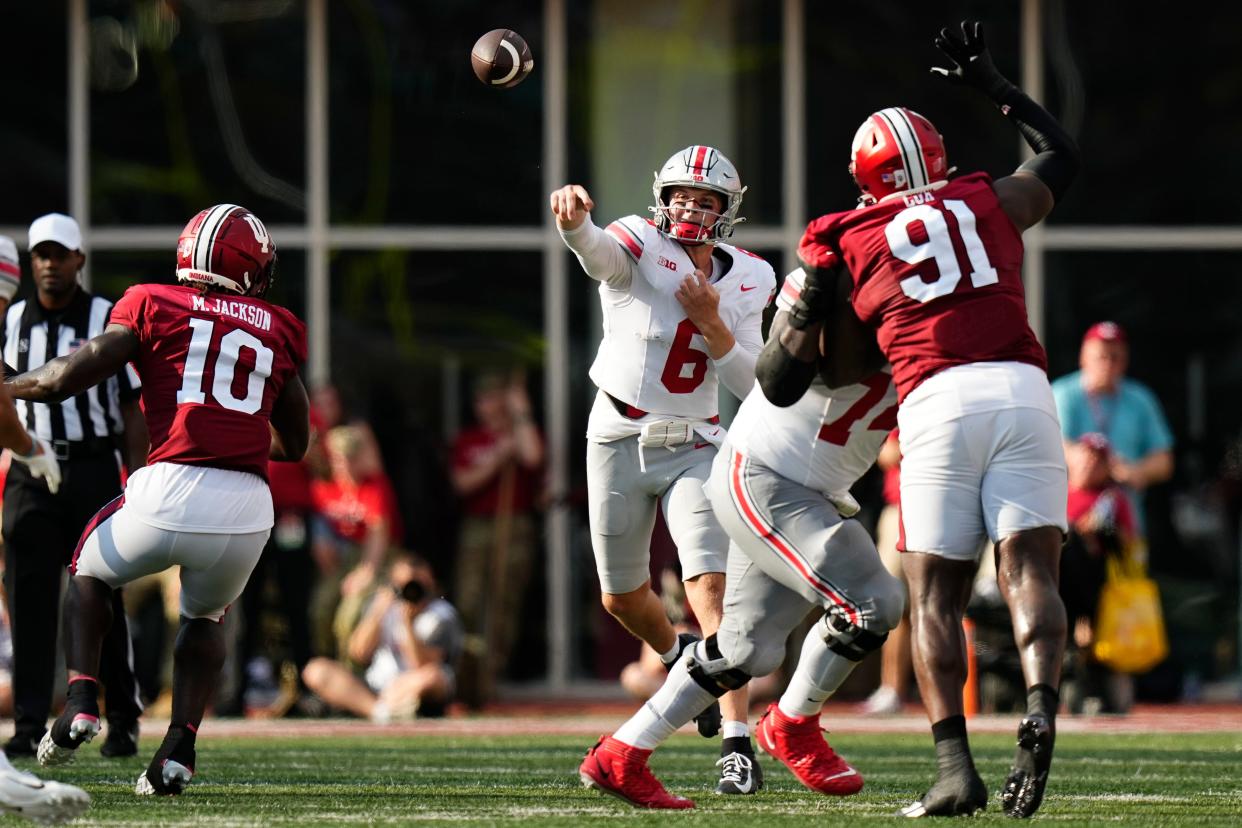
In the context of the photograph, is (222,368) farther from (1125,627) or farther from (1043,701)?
(1125,627)

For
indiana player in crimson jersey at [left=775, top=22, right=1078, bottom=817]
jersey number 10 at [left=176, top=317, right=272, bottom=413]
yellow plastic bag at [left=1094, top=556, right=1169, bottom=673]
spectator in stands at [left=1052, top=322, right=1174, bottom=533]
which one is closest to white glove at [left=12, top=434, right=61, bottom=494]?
jersey number 10 at [left=176, top=317, right=272, bottom=413]

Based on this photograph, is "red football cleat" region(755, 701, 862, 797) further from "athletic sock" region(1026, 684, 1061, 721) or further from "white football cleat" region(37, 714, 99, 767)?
"white football cleat" region(37, 714, 99, 767)

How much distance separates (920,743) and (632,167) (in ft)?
17.1

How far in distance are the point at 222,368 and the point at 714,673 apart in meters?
1.73

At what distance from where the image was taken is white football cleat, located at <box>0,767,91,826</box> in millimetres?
4730

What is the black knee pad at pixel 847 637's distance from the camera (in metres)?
5.77

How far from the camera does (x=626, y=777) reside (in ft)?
19.6

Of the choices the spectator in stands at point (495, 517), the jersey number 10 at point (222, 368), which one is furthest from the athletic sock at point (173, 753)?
the spectator in stands at point (495, 517)

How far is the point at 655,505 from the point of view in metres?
7.12

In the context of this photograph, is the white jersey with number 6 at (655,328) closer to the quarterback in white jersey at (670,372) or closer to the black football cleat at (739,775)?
the quarterback in white jersey at (670,372)

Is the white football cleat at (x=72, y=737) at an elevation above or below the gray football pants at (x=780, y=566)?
below

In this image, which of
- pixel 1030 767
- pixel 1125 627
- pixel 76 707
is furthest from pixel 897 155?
pixel 1125 627

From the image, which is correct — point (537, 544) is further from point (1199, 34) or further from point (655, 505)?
point (655, 505)

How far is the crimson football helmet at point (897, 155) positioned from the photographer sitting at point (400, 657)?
5.69m
